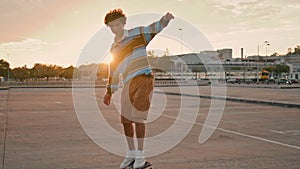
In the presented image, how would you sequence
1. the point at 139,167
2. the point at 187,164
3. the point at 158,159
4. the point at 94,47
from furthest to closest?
1. the point at 94,47
2. the point at 158,159
3. the point at 187,164
4. the point at 139,167

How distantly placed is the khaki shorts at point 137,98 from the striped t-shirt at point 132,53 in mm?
108

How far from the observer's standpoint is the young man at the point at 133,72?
5.78 m

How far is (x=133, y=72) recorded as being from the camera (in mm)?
5941

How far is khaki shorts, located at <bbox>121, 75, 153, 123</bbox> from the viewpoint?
575cm

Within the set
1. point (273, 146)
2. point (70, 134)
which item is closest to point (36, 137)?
point (70, 134)

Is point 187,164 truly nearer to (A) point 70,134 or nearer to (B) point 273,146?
(B) point 273,146

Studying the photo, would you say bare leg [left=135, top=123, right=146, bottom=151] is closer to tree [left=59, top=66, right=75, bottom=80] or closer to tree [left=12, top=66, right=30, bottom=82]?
tree [left=59, top=66, right=75, bottom=80]

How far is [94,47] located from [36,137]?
3400mm

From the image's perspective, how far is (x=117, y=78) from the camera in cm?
617

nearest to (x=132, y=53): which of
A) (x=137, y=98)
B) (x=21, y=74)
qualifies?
(x=137, y=98)

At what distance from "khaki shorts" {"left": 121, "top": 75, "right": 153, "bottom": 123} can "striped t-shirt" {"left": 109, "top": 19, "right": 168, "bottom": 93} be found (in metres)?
0.11

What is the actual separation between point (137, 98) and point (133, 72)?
0.41 metres

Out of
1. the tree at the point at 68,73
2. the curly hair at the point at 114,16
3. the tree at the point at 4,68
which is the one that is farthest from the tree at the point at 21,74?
the curly hair at the point at 114,16

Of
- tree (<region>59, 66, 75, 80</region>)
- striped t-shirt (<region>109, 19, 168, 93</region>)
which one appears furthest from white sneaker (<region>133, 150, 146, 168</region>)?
tree (<region>59, 66, 75, 80</region>)
